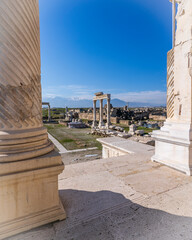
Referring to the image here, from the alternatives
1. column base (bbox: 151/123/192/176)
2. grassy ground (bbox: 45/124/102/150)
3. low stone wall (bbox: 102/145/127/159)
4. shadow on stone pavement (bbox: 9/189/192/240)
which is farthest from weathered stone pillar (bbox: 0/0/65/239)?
grassy ground (bbox: 45/124/102/150)

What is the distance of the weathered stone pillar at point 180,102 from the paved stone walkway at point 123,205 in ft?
1.17

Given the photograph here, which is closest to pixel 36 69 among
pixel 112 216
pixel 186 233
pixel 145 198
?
pixel 112 216

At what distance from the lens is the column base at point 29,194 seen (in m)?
1.86

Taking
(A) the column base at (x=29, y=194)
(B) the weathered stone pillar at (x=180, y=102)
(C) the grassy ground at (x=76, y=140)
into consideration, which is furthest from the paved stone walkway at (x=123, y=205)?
(C) the grassy ground at (x=76, y=140)

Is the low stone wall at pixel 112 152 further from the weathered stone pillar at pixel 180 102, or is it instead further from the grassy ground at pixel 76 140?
the grassy ground at pixel 76 140

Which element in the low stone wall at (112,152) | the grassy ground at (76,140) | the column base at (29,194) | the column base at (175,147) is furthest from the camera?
the grassy ground at (76,140)

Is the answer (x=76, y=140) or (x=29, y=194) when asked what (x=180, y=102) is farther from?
(x=76, y=140)

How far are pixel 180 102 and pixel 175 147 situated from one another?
1.09 meters

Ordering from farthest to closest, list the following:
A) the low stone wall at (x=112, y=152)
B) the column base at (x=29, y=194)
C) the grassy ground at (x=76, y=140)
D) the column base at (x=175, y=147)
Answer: the grassy ground at (x=76, y=140)
the low stone wall at (x=112, y=152)
the column base at (x=175, y=147)
the column base at (x=29, y=194)

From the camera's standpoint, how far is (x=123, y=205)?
97.7 inches

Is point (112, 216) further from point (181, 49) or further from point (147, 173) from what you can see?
point (181, 49)

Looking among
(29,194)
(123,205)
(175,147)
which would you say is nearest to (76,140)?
(175,147)

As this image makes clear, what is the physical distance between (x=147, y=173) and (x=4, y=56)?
3.51 metres

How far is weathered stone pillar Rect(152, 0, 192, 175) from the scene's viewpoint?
3.60m
